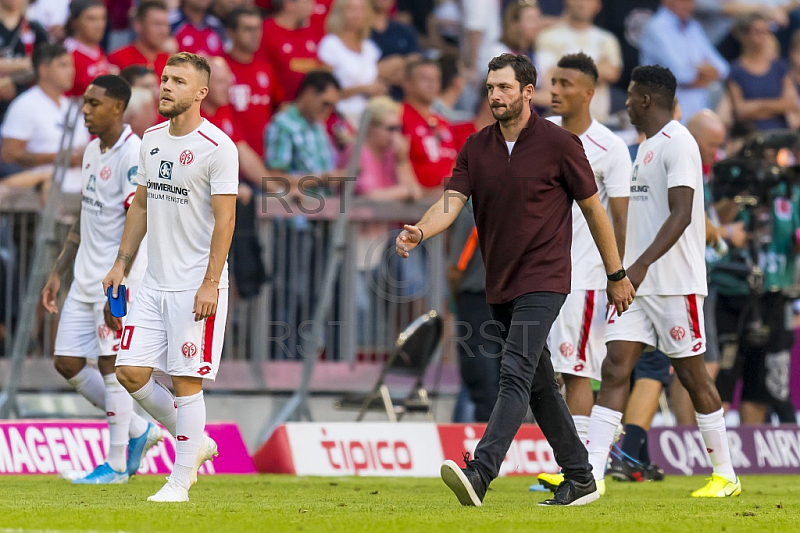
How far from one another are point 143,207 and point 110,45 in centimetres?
663

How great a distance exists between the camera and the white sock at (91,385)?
9.59 m

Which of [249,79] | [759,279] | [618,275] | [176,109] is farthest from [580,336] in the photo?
[249,79]

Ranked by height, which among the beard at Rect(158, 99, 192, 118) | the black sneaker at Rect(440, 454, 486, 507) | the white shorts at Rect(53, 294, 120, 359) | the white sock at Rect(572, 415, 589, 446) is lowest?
the white sock at Rect(572, 415, 589, 446)

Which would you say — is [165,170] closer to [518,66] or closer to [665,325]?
[518,66]

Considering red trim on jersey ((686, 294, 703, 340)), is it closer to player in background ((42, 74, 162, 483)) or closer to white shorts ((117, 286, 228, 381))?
white shorts ((117, 286, 228, 381))

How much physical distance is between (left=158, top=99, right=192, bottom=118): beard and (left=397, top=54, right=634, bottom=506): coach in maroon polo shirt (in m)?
1.47

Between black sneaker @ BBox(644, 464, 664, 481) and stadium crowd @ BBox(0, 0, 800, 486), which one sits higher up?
stadium crowd @ BBox(0, 0, 800, 486)

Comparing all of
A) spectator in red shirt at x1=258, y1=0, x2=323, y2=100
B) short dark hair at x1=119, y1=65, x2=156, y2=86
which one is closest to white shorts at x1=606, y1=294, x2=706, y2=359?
short dark hair at x1=119, y1=65, x2=156, y2=86

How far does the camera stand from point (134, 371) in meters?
7.52

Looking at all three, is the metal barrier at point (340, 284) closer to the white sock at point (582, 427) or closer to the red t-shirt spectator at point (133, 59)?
the red t-shirt spectator at point (133, 59)

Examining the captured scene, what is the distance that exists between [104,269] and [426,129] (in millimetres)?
5324

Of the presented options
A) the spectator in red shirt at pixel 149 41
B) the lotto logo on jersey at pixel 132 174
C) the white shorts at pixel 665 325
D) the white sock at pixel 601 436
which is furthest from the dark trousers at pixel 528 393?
the spectator in red shirt at pixel 149 41

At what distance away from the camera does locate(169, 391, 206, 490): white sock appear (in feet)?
24.5

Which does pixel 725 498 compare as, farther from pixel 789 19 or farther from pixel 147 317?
pixel 789 19
